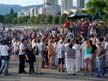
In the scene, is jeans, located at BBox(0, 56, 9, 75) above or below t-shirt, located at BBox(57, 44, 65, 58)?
below

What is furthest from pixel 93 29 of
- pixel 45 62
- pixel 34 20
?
pixel 34 20

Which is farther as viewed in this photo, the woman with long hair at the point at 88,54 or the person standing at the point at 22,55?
the person standing at the point at 22,55

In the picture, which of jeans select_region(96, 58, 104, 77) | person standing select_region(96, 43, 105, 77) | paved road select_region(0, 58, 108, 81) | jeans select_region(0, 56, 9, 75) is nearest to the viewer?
paved road select_region(0, 58, 108, 81)

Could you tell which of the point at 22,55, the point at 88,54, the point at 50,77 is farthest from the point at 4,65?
the point at 88,54

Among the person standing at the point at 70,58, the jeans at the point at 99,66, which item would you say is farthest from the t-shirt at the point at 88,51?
the jeans at the point at 99,66

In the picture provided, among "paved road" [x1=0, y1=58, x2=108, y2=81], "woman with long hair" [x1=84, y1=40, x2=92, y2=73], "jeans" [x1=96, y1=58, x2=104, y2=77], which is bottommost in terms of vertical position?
"paved road" [x1=0, y1=58, x2=108, y2=81]

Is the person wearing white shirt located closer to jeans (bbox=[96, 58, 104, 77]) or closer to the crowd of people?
the crowd of people

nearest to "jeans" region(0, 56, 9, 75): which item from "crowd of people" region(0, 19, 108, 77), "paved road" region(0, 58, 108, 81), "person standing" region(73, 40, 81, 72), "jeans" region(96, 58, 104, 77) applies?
"crowd of people" region(0, 19, 108, 77)

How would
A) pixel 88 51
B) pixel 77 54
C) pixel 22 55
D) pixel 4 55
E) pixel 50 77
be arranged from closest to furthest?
1. pixel 50 77
2. pixel 4 55
3. pixel 88 51
4. pixel 22 55
5. pixel 77 54

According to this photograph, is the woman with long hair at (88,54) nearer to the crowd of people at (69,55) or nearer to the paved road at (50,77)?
the crowd of people at (69,55)

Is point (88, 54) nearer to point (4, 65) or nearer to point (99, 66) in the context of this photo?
point (99, 66)

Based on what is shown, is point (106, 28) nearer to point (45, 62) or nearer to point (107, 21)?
point (107, 21)

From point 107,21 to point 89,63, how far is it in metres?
15.5

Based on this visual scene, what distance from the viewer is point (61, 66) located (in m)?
20.3
